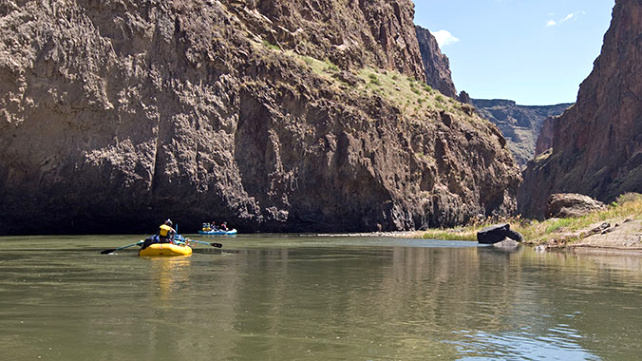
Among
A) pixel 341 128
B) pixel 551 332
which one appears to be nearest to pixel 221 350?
pixel 551 332

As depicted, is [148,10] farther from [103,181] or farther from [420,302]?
[420,302]

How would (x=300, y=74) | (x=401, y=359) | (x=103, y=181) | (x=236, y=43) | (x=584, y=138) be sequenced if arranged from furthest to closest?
(x=584, y=138), (x=300, y=74), (x=236, y=43), (x=103, y=181), (x=401, y=359)

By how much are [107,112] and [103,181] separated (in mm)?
5384

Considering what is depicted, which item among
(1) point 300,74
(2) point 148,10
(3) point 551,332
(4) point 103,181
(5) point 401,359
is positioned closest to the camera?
(5) point 401,359

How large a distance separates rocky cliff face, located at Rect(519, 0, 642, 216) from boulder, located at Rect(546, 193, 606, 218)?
5144 cm

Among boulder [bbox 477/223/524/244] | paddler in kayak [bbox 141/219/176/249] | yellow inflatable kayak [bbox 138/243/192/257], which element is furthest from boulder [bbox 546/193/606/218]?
yellow inflatable kayak [bbox 138/243/192/257]

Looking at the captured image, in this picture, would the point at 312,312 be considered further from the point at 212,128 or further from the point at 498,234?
the point at 212,128

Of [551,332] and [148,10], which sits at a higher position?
[148,10]

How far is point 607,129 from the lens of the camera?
383ft

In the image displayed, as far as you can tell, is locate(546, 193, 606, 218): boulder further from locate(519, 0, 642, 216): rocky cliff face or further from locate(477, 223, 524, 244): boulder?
locate(519, 0, 642, 216): rocky cliff face

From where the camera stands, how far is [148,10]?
54719mm

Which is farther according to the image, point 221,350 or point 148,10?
point 148,10

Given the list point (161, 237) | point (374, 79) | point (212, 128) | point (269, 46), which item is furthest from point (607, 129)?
point (161, 237)

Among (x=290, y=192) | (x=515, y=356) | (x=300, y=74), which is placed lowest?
(x=515, y=356)
